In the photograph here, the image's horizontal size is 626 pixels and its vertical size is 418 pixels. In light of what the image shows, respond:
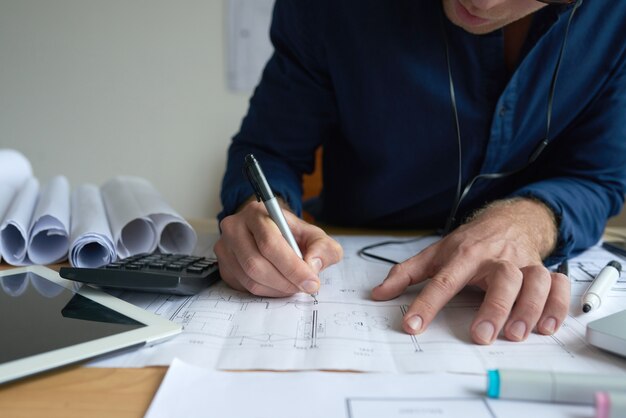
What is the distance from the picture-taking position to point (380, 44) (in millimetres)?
833

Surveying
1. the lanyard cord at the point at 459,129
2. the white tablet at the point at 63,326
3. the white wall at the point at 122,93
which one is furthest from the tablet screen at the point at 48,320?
the white wall at the point at 122,93

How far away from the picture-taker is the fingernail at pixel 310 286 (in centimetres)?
51

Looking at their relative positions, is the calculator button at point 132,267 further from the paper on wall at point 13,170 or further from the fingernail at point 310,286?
the paper on wall at point 13,170

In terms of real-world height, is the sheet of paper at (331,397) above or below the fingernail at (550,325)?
above

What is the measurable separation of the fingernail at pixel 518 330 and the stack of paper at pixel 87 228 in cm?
46

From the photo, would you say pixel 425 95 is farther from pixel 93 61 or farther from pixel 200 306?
pixel 93 61

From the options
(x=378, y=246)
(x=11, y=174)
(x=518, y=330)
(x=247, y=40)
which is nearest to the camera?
(x=518, y=330)

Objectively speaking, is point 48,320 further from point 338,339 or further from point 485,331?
point 485,331

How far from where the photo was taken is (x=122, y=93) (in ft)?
6.26

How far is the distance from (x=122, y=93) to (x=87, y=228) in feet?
4.57

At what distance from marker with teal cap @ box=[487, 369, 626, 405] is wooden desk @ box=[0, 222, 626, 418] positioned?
24cm

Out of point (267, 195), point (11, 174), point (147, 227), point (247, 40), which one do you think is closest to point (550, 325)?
point (267, 195)

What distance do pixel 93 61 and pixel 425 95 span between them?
148 cm

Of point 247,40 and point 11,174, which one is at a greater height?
point 247,40
